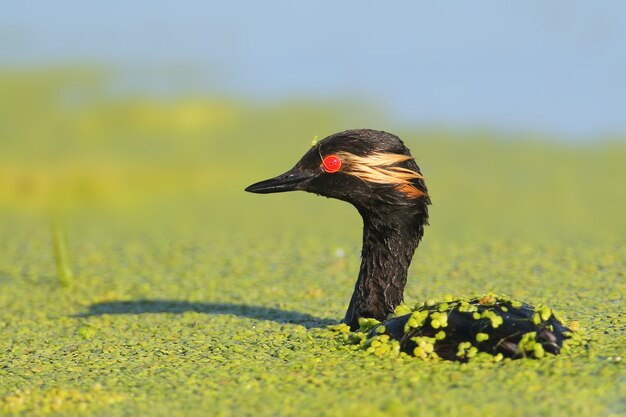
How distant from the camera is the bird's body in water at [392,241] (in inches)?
211

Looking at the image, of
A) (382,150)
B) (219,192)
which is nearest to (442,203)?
(219,192)

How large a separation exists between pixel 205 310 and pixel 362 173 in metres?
2.02

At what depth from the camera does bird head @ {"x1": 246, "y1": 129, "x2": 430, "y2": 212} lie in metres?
5.89

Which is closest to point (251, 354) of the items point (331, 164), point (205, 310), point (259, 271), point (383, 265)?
point (383, 265)

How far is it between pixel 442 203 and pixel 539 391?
22.6ft

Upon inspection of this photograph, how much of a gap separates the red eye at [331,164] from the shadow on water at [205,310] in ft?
3.82

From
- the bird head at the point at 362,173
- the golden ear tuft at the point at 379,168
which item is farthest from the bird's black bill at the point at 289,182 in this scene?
the golden ear tuft at the point at 379,168

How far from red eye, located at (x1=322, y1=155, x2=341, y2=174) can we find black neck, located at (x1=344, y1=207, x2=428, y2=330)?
1.03ft

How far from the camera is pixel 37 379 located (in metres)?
5.64

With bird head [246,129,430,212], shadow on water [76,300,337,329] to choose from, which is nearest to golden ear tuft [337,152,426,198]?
bird head [246,129,430,212]

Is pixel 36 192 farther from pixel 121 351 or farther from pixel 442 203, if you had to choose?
pixel 121 351

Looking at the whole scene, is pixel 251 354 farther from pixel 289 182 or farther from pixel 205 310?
pixel 205 310

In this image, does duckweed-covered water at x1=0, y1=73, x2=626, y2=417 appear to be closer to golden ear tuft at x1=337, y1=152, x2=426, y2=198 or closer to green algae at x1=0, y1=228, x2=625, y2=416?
green algae at x1=0, y1=228, x2=625, y2=416

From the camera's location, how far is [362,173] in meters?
5.89
